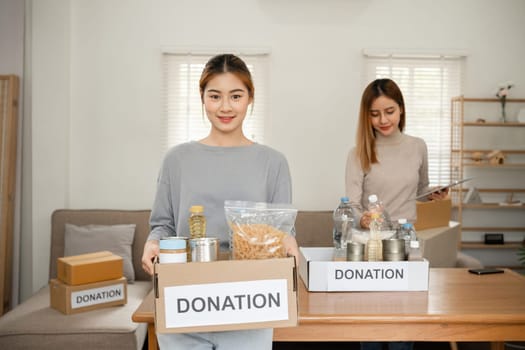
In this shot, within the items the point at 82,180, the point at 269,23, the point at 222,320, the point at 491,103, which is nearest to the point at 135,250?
the point at 82,180

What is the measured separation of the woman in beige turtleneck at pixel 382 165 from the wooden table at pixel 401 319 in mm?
774

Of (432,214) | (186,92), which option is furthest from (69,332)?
(432,214)

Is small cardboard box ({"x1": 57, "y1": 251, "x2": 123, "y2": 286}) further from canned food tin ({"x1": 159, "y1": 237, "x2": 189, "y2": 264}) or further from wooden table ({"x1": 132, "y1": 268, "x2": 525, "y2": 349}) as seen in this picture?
canned food tin ({"x1": 159, "y1": 237, "x2": 189, "y2": 264})

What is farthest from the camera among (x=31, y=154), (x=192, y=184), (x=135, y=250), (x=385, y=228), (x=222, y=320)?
(x=31, y=154)

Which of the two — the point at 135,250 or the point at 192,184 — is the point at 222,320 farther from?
the point at 135,250

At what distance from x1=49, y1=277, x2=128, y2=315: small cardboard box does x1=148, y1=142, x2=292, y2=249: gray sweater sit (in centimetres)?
140

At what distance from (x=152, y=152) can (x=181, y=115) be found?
14.0 inches

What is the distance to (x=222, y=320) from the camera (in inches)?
48.3

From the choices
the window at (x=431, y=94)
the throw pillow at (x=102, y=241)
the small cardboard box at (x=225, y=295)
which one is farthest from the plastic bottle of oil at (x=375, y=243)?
the window at (x=431, y=94)

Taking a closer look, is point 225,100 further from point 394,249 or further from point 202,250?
point 394,249

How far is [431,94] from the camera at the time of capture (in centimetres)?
406

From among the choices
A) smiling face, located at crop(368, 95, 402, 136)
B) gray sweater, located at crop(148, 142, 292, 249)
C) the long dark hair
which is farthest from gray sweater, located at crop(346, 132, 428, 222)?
the long dark hair

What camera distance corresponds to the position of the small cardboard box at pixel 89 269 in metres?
2.75

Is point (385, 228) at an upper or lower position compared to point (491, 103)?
lower
